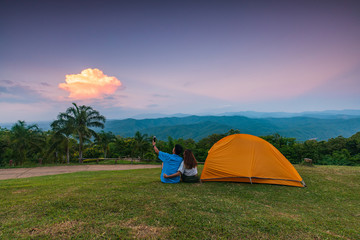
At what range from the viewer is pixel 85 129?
2353cm

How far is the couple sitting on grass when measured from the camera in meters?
6.77

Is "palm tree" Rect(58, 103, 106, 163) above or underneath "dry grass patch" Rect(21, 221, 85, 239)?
above

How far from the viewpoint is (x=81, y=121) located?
24031 mm

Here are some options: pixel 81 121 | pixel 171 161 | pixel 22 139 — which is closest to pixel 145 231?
pixel 171 161

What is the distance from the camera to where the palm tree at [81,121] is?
75.1 ft

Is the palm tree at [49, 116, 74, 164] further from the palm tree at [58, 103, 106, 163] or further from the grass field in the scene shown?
the grass field

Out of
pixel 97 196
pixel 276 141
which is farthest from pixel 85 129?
pixel 276 141

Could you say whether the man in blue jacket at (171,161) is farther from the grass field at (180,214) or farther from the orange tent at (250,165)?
the orange tent at (250,165)

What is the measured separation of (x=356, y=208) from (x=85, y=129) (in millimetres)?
26868

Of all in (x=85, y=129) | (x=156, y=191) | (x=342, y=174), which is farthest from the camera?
(x=85, y=129)

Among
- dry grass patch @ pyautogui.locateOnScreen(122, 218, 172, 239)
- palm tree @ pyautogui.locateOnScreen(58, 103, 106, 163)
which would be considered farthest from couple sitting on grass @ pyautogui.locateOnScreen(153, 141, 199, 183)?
palm tree @ pyautogui.locateOnScreen(58, 103, 106, 163)

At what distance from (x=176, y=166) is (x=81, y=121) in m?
22.6

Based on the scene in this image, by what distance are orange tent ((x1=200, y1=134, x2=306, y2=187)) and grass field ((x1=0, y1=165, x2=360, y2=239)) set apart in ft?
2.85

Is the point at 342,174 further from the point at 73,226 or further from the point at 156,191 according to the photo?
the point at 73,226
